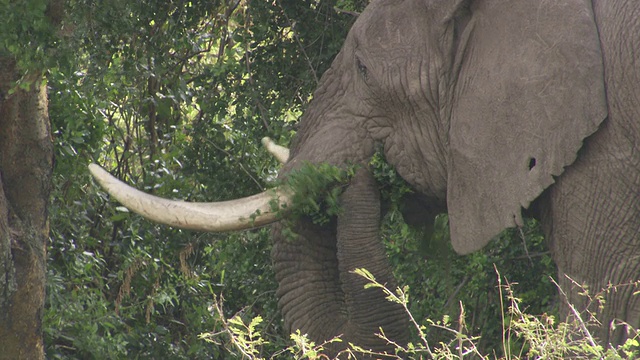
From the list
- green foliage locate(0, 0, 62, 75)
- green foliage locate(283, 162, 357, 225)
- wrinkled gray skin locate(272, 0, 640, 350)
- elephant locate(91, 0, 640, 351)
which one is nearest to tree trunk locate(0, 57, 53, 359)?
green foliage locate(0, 0, 62, 75)

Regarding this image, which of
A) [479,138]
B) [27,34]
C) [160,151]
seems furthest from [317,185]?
[160,151]

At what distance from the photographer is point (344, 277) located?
4738 mm

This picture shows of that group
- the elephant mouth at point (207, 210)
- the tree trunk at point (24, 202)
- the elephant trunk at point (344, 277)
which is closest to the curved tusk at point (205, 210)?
the elephant mouth at point (207, 210)

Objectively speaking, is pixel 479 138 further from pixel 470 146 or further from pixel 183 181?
pixel 183 181

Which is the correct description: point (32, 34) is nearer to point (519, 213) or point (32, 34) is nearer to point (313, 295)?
point (313, 295)

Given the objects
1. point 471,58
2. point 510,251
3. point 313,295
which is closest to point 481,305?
point 510,251

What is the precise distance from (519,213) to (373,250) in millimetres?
636

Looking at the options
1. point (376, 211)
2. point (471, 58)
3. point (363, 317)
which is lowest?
point (363, 317)

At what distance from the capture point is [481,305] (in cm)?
591

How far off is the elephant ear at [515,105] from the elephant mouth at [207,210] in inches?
27.4

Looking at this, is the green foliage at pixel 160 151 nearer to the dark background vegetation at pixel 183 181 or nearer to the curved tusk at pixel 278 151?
the dark background vegetation at pixel 183 181

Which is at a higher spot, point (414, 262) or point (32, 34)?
point (32, 34)

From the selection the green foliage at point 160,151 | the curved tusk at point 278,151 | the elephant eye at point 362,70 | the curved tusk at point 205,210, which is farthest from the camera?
the green foliage at point 160,151

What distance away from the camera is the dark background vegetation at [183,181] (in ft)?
18.9
